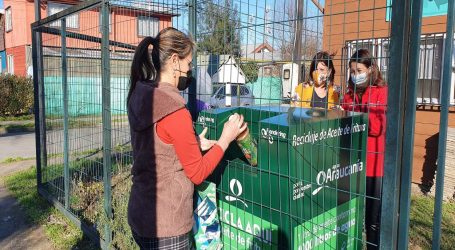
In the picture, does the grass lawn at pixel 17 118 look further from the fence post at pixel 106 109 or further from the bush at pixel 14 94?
the fence post at pixel 106 109

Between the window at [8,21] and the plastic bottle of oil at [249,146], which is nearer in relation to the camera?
the plastic bottle of oil at [249,146]

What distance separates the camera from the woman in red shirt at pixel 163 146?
205cm

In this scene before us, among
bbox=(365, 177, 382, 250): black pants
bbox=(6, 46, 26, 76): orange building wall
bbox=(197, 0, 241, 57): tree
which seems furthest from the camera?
bbox=(6, 46, 26, 76): orange building wall

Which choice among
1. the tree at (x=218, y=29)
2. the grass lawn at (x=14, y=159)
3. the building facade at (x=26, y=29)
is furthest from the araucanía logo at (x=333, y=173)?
the grass lawn at (x=14, y=159)

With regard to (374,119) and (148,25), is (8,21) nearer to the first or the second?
(148,25)

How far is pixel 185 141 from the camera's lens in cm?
200

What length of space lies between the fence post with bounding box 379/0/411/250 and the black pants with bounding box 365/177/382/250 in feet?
4.28

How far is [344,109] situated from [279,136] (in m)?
0.77

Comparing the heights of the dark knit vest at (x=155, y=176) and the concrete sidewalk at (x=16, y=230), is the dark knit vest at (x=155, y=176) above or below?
above

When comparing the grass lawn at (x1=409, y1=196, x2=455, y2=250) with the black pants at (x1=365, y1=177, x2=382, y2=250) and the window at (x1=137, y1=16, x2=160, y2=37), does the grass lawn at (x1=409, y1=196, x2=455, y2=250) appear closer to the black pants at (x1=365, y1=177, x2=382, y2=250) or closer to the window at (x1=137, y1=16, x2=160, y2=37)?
the black pants at (x1=365, y1=177, x2=382, y2=250)

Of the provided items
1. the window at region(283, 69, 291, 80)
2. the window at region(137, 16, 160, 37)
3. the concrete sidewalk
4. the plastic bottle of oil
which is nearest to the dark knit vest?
the plastic bottle of oil

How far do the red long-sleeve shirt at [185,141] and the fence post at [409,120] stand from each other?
94 centimetres

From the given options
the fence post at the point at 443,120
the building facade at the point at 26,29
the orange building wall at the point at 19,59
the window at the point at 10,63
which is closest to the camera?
the fence post at the point at 443,120

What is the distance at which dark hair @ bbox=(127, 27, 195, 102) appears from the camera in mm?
2150
